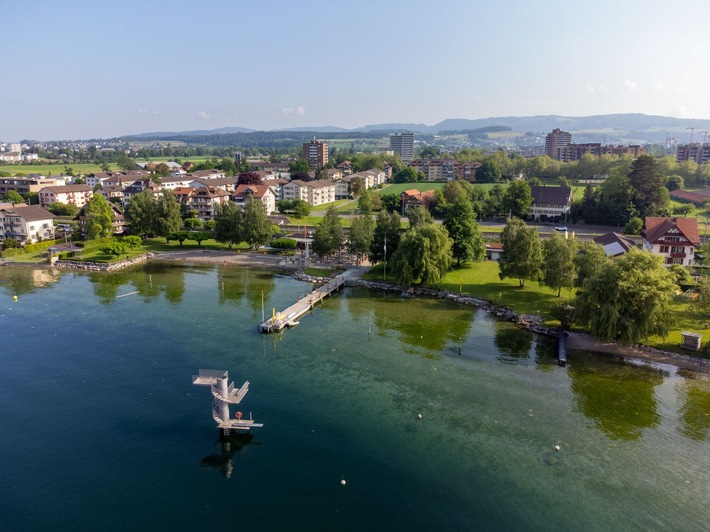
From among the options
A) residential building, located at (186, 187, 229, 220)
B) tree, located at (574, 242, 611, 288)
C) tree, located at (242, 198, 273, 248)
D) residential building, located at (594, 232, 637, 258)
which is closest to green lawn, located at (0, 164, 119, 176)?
residential building, located at (186, 187, 229, 220)

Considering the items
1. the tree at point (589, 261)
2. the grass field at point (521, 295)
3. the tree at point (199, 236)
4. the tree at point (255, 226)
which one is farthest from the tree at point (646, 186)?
the tree at point (199, 236)

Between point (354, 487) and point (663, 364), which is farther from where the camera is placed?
point (663, 364)

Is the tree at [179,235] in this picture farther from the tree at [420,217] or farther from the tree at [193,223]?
the tree at [420,217]

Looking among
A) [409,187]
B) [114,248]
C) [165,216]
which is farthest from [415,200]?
[114,248]

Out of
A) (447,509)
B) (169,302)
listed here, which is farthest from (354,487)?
(169,302)

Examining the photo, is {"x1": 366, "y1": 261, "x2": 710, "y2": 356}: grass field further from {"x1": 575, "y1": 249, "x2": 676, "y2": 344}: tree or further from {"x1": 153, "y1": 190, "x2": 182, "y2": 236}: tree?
{"x1": 153, "y1": 190, "x2": 182, "y2": 236}: tree

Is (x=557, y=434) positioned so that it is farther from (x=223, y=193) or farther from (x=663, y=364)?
(x=223, y=193)

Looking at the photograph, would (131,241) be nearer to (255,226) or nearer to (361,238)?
(255,226)
